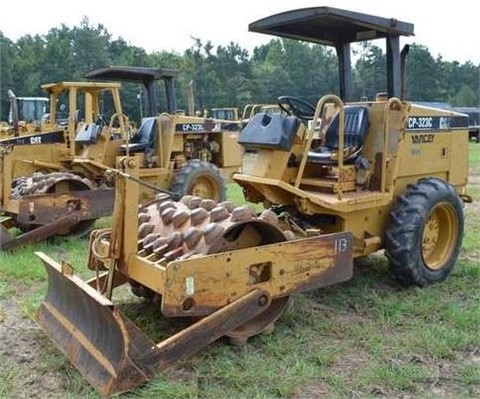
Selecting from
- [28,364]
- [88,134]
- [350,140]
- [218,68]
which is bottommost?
[28,364]

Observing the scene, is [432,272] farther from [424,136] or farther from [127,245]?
[127,245]

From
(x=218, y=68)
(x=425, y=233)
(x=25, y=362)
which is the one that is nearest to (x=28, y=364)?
(x=25, y=362)

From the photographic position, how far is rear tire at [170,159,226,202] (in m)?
8.38

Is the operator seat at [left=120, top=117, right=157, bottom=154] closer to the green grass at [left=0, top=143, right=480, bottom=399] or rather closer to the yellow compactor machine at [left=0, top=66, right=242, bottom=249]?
the yellow compactor machine at [left=0, top=66, right=242, bottom=249]

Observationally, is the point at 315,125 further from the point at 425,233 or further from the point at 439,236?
the point at 439,236

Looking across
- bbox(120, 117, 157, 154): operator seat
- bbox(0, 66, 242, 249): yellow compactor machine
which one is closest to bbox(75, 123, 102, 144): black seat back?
bbox(0, 66, 242, 249): yellow compactor machine

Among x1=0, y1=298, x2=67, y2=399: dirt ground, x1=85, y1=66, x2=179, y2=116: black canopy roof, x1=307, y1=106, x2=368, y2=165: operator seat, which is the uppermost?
x1=85, y1=66, x2=179, y2=116: black canopy roof

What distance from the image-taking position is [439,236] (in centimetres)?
511

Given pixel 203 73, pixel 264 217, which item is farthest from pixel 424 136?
pixel 203 73

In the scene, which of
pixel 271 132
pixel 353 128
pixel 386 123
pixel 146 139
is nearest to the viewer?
pixel 271 132

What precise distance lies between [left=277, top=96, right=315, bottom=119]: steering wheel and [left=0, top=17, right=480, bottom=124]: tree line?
125 feet

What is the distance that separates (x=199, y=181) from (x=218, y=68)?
49.6 metres

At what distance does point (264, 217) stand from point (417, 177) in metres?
1.70

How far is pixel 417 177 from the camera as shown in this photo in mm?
4977
